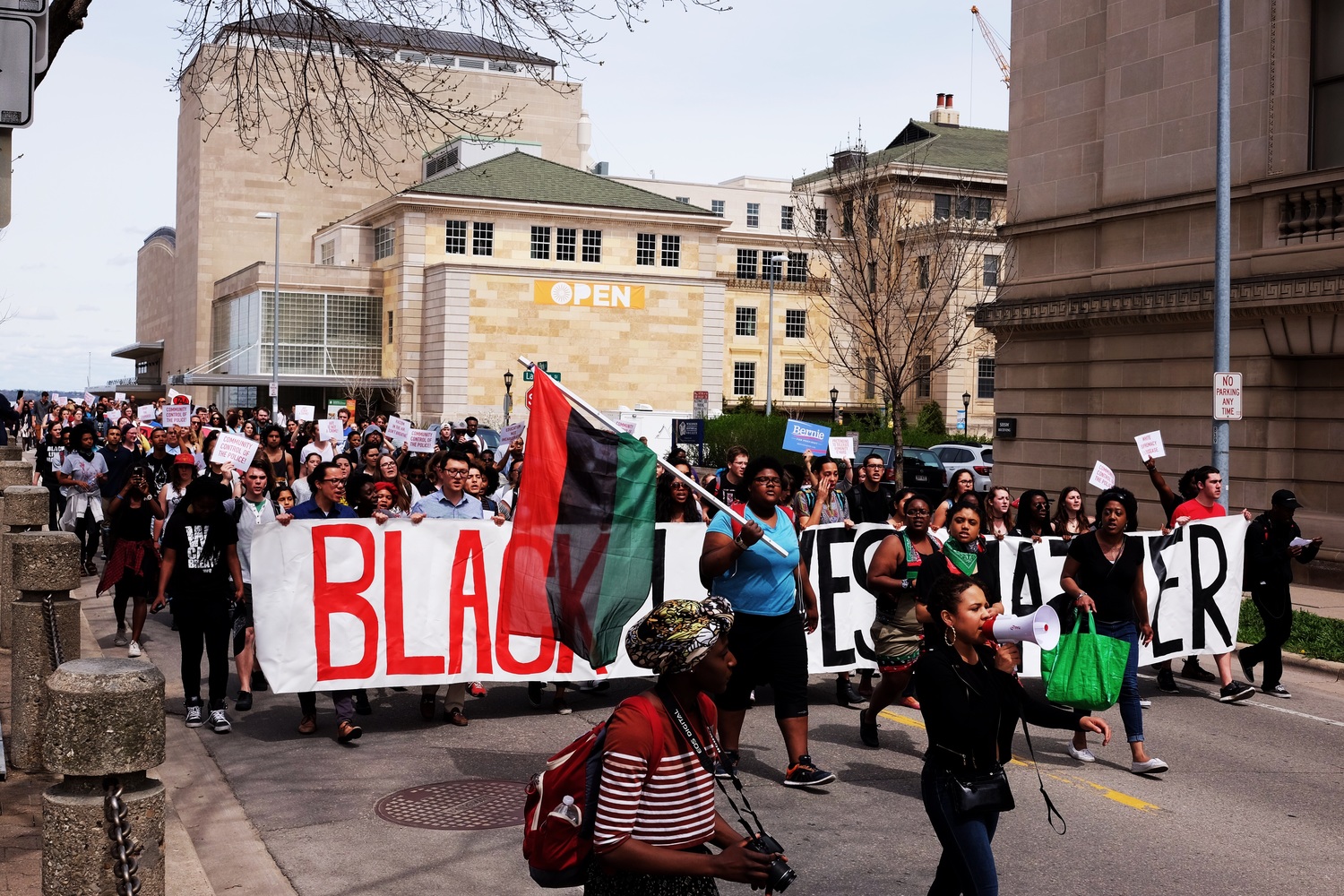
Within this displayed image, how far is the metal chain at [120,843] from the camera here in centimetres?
420

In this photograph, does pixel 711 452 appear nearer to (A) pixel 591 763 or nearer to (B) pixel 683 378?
(B) pixel 683 378

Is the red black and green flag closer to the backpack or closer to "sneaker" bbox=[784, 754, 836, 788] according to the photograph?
"sneaker" bbox=[784, 754, 836, 788]

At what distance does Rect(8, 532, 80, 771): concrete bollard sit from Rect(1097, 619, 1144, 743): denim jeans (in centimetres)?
A: 650

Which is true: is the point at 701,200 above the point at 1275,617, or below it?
above

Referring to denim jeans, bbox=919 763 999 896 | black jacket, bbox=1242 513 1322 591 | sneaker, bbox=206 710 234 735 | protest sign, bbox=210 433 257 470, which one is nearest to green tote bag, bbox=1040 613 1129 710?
denim jeans, bbox=919 763 999 896

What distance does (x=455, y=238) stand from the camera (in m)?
66.4

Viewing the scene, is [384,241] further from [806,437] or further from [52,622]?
[52,622]

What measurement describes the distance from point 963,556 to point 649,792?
6.03m

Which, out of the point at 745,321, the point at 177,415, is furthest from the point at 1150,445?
the point at 745,321

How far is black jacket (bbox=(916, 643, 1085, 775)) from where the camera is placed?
502 cm

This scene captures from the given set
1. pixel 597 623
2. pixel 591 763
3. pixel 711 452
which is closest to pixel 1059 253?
pixel 597 623

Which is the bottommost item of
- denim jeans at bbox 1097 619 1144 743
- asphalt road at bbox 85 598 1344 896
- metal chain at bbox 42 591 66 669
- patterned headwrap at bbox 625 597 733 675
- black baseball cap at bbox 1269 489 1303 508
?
asphalt road at bbox 85 598 1344 896

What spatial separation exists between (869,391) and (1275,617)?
69.8 metres

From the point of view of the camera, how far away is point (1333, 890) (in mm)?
6637
